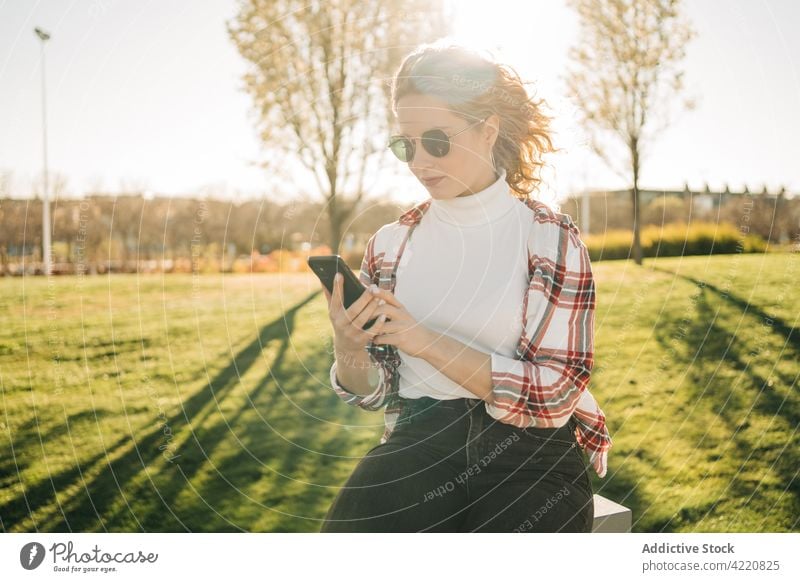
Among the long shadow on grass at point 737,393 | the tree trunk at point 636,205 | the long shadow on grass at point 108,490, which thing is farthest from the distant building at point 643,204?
the long shadow on grass at point 108,490

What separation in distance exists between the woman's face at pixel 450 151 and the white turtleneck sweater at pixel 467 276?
0.04 meters

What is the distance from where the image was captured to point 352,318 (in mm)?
1711

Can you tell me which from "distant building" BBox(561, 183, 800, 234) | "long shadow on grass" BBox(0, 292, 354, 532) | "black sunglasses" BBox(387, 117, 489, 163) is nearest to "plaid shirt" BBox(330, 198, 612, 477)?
"black sunglasses" BBox(387, 117, 489, 163)

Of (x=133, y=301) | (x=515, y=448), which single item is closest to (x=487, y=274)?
(x=515, y=448)

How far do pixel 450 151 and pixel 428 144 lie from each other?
0.05m

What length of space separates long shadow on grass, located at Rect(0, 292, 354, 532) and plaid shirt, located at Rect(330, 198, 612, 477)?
1834 mm

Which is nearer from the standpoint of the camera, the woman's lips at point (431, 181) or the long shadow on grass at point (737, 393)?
the woman's lips at point (431, 181)

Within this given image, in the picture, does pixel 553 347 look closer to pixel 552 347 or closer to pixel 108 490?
pixel 552 347

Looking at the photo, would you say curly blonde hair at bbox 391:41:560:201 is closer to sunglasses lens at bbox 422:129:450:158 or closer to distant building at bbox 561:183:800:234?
sunglasses lens at bbox 422:129:450:158

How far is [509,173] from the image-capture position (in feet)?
6.36

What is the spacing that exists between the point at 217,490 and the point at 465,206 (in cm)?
200

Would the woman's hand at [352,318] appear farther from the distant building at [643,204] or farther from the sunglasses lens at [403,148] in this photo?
the distant building at [643,204]

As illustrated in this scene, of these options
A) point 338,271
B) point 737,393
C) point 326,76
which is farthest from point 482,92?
point 737,393

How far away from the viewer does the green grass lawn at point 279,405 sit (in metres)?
3.05
